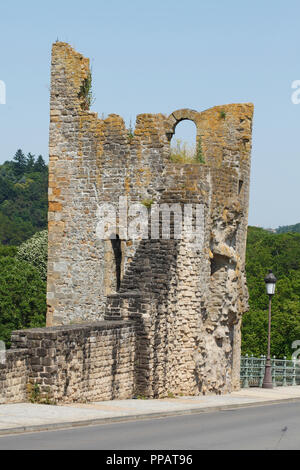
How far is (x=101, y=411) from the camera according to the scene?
18.5 metres

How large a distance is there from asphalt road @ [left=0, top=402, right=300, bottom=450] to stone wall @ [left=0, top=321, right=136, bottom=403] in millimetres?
2229

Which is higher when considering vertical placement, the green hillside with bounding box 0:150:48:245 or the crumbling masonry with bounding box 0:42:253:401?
the green hillside with bounding box 0:150:48:245

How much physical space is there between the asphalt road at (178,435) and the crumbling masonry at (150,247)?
4.57 metres

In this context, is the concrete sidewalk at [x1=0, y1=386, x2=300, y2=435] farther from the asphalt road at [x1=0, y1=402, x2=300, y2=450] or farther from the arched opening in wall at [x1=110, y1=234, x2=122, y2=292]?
the arched opening in wall at [x1=110, y1=234, x2=122, y2=292]

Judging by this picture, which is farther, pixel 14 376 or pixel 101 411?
pixel 101 411

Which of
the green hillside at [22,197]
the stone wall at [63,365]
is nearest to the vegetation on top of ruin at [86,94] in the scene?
the stone wall at [63,365]

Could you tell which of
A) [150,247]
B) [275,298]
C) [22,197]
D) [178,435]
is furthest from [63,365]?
[22,197]

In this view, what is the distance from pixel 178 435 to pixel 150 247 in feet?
31.4

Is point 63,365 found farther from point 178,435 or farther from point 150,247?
point 150,247

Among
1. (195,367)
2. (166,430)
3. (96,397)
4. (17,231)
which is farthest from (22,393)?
(17,231)

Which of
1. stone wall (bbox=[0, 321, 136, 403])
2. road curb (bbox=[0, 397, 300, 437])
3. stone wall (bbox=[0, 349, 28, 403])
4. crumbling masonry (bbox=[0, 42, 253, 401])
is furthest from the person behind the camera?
crumbling masonry (bbox=[0, 42, 253, 401])

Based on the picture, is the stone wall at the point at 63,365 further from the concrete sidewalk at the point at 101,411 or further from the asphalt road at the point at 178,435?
the asphalt road at the point at 178,435

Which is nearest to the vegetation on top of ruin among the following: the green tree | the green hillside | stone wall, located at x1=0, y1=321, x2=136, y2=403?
stone wall, located at x1=0, y1=321, x2=136, y2=403

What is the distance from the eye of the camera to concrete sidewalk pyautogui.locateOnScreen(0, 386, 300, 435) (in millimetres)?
15836
